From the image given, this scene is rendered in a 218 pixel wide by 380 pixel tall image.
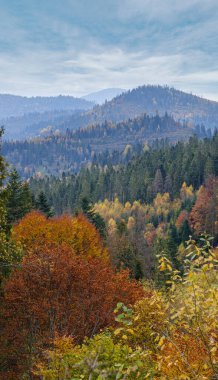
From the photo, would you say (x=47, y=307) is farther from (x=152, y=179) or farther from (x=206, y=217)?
(x=152, y=179)

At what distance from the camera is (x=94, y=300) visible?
23453 mm

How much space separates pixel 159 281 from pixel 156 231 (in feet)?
221

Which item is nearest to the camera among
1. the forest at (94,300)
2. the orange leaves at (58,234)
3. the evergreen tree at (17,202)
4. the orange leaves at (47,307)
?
the forest at (94,300)

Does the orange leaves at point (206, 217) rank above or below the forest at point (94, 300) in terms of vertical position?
below

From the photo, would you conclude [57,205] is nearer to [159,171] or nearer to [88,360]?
[159,171]

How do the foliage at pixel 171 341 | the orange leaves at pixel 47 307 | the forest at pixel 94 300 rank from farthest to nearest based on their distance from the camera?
the orange leaves at pixel 47 307 → the forest at pixel 94 300 → the foliage at pixel 171 341

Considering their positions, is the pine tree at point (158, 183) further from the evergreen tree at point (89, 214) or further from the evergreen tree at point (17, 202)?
the evergreen tree at point (17, 202)

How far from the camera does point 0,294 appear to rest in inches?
945

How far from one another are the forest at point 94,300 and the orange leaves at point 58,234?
141 mm

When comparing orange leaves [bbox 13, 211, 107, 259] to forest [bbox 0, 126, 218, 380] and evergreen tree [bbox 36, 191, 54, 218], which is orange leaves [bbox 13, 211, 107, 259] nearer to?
forest [bbox 0, 126, 218, 380]

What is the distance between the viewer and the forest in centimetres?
709

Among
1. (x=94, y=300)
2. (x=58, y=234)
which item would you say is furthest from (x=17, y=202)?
(x=94, y=300)

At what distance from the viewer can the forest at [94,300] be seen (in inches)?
279

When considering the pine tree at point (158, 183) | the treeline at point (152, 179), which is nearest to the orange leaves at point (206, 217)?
the treeline at point (152, 179)
